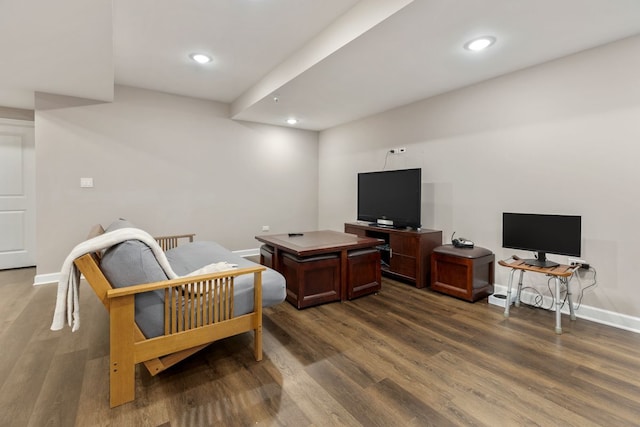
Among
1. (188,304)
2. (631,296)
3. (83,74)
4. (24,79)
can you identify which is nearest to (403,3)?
(188,304)

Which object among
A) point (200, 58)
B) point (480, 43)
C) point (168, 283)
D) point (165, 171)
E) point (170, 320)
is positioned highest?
point (200, 58)

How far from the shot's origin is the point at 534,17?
2.18 m

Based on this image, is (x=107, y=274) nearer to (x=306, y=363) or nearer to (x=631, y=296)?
(x=306, y=363)

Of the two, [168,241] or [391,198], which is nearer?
[168,241]

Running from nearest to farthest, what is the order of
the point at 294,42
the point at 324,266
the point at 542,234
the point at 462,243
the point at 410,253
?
the point at 542,234 → the point at 294,42 → the point at 324,266 → the point at 462,243 → the point at 410,253

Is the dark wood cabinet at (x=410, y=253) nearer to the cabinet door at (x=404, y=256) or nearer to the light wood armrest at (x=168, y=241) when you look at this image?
the cabinet door at (x=404, y=256)

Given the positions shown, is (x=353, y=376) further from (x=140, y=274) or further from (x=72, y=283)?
(x=72, y=283)

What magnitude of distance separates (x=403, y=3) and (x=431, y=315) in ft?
8.29

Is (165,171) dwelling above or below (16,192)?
above

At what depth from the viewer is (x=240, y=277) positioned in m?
2.15

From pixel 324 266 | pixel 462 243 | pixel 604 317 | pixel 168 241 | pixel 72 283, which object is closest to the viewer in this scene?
pixel 72 283

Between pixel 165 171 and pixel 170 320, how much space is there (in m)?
3.24

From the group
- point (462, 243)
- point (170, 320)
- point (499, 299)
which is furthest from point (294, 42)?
point (499, 299)

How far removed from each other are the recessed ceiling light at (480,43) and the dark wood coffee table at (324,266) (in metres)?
2.03
